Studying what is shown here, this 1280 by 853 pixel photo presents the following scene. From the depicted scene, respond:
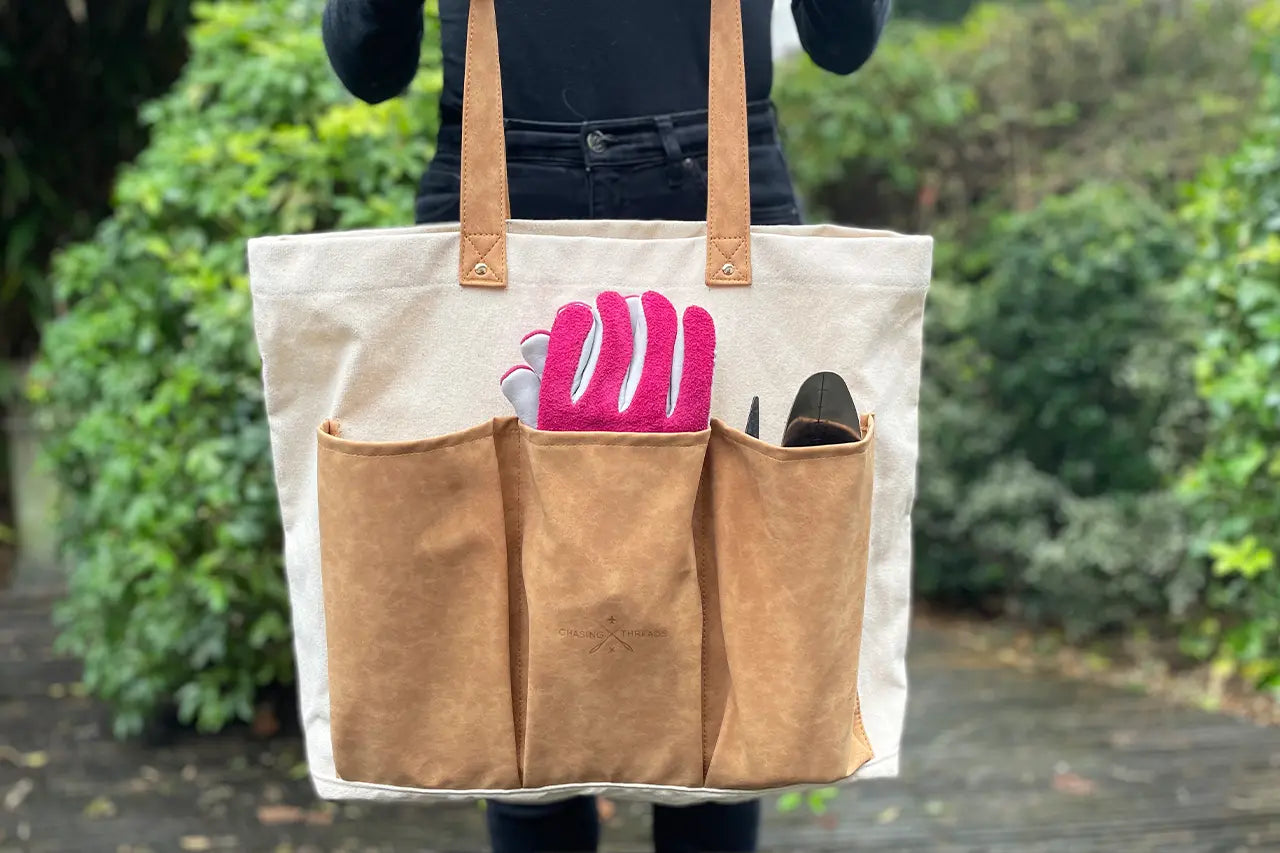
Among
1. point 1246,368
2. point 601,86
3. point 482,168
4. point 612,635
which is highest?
point 601,86

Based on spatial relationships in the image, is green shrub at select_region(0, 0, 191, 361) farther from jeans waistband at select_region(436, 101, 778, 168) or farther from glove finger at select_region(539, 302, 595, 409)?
glove finger at select_region(539, 302, 595, 409)

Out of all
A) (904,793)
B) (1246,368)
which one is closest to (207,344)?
(904,793)

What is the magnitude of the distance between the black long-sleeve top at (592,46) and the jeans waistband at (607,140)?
0.04 feet

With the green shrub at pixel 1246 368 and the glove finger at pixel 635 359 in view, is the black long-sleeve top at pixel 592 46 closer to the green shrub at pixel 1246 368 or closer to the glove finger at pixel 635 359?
the glove finger at pixel 635 359

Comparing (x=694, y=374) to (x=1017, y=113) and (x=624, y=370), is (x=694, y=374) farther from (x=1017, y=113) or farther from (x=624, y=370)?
(x=1017, y=113)

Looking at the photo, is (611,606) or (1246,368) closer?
(611,606)

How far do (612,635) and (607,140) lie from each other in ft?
1.90

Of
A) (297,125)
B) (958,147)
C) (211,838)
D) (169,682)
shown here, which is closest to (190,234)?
(297,125)

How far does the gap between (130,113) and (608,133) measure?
4025 mm

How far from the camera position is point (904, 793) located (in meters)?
2.87

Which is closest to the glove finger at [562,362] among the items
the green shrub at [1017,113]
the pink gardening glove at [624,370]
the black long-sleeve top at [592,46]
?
the pink gardening glove at [624,370]

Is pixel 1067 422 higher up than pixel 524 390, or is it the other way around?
pixel 524 390

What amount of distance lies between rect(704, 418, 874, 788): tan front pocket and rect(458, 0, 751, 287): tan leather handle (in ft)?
0.70

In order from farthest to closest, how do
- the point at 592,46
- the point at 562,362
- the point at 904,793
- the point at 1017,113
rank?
the point at 1017,113
the point at 904,793
the point at 592,46
the point at 562,362
